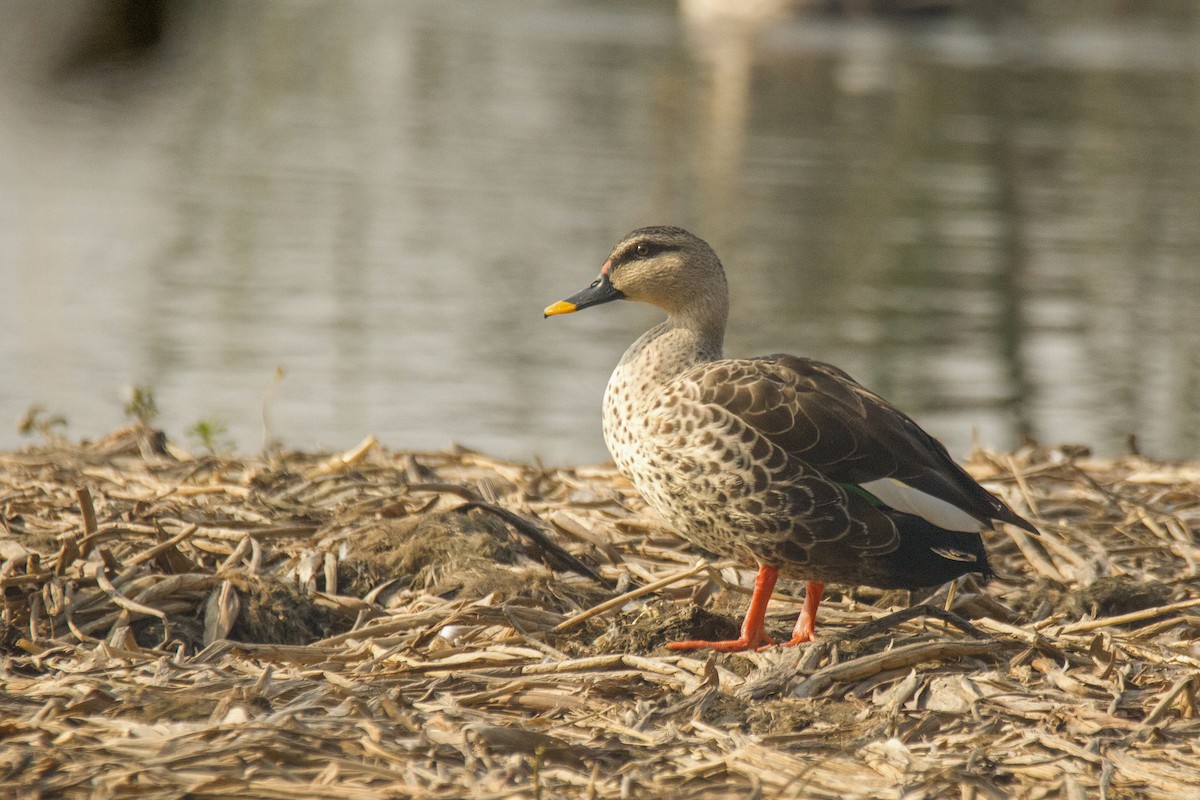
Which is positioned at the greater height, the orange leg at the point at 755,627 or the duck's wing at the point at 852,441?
the duck's wing at the point at 852,441

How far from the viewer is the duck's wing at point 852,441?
4.23m

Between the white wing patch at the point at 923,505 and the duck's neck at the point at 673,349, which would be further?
the duck's neck at the point at 673,349

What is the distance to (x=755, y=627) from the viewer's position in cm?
429

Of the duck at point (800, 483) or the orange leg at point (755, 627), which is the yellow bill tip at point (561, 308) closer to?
the duck at point (800, 483)

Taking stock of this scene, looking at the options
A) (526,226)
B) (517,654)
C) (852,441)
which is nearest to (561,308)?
(852,441)

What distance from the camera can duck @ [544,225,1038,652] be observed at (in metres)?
4.17

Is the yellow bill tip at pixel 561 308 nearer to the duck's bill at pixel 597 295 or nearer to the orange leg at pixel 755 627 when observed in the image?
the duck's bill at pixel 597 295

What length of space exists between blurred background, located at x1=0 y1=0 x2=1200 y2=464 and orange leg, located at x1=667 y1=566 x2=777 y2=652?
2.85 meters

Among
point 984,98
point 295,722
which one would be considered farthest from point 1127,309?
point 984,98

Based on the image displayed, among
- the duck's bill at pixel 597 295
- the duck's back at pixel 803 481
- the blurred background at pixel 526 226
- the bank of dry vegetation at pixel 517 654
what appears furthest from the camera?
the blurred background at pixel 526 226

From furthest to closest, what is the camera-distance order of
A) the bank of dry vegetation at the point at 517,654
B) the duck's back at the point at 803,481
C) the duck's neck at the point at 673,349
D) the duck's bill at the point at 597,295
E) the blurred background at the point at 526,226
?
the blurred background at the point at 526,226 < the duck's bill at the point at 597,295 < the duck's neck at the point at 673,349 < the duck's back at the point at 803,481 < the bank of dry vegetation at the point at 517,654

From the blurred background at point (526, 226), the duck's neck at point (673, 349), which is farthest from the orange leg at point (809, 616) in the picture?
the blurred background at point (526, 226)

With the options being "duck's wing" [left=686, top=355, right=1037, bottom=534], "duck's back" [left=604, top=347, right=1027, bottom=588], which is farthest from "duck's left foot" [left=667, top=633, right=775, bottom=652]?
"duck's wing" [left=686, top=355, right=1037, bottom=534]

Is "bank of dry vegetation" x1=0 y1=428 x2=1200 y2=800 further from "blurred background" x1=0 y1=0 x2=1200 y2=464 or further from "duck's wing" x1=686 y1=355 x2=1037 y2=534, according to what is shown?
"blurred background" x1=0 y1=0 x2=1200 y2=464
